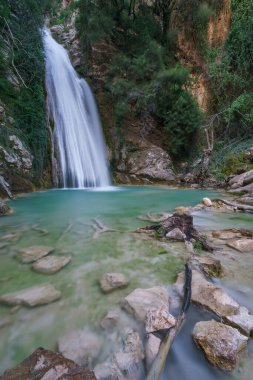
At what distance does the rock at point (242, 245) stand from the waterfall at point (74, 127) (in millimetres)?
7584

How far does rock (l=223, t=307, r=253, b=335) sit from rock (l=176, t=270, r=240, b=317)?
36mm

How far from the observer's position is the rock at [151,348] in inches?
52.6

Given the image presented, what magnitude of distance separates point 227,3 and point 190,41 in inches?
103

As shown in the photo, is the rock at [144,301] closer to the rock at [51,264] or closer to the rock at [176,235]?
the rock at [51,264]

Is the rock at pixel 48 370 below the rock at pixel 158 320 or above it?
above

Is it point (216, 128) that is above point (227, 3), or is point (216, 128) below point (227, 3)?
below

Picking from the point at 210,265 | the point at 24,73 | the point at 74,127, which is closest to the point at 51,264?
the point at 210,265

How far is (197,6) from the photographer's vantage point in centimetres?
1370

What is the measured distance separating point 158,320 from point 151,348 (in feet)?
0.69

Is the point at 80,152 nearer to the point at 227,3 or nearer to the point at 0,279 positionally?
the point at 0,279

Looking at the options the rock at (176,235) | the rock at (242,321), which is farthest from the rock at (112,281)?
the rock at (176,235)

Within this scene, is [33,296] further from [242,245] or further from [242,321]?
[242,245]

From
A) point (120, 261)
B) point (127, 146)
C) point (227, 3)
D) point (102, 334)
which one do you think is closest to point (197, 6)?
point (227, 3)

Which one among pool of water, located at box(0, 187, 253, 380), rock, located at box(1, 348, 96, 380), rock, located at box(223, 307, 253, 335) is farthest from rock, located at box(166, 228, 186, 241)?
rock, located at box(1, 348, 96, 380)
